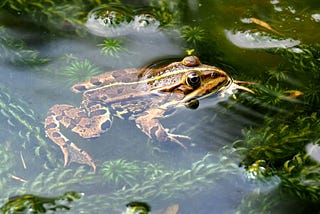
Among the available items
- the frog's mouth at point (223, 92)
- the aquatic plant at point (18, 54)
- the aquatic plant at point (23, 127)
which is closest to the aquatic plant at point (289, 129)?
the frog's mouth at point (223, 92)

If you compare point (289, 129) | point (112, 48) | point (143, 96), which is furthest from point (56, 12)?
point (289, 129)

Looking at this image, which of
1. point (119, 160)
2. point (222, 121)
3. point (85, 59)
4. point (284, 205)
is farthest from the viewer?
point (85, 59)

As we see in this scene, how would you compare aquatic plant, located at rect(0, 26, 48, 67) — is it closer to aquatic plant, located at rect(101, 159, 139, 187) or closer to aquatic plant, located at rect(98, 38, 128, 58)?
aquatic plant, located at rect(98, 38, 128, 58)

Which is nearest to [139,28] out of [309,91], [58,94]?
[58,94]

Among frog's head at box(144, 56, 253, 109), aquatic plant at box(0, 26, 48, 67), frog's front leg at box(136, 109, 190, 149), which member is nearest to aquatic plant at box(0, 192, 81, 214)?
frog's front leg at box(136, 109, 190, 149)

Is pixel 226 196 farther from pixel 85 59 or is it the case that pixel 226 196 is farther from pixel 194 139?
pixel 85 59
